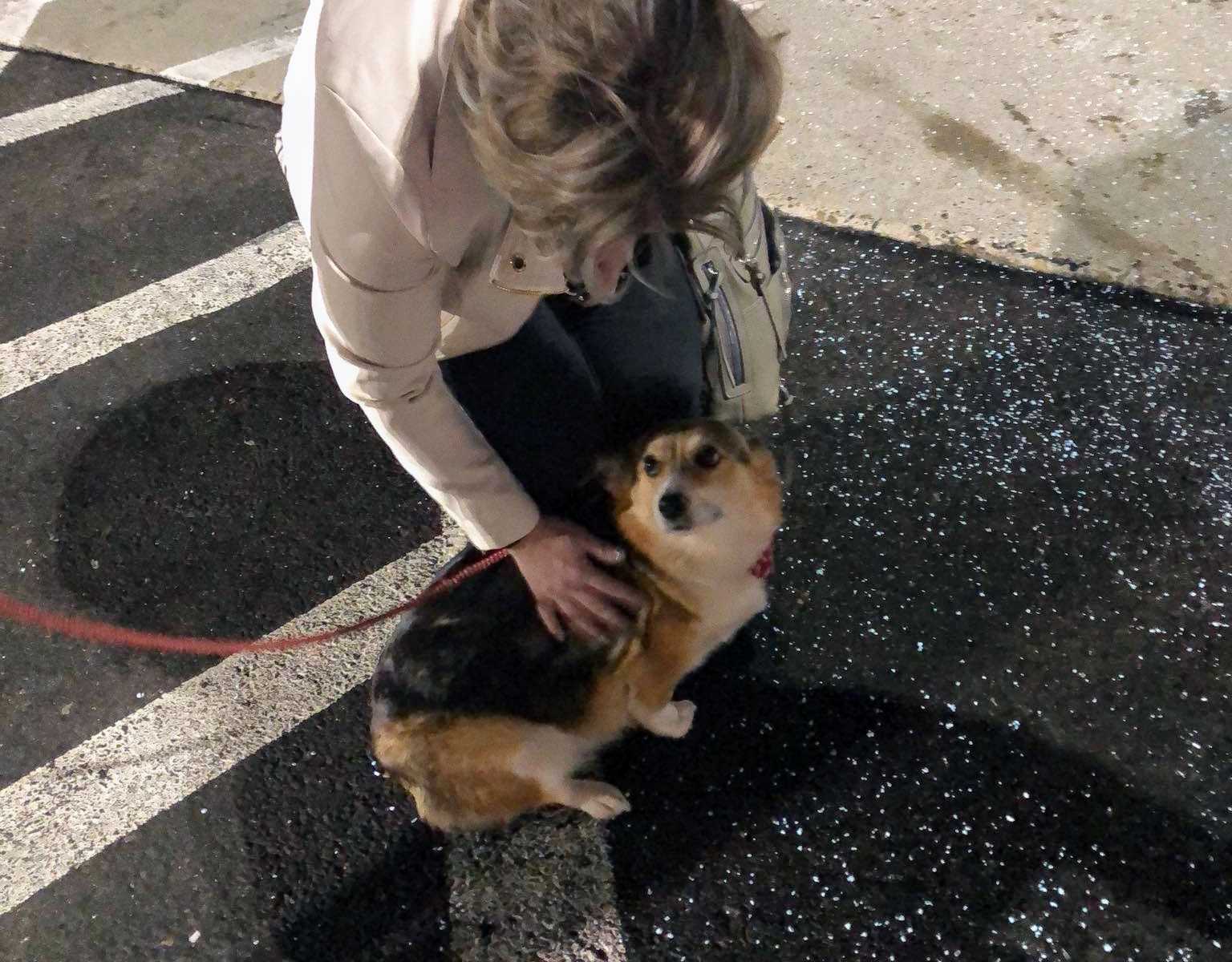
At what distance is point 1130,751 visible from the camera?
1.60 metres

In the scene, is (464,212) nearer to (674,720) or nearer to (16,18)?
(674,720)

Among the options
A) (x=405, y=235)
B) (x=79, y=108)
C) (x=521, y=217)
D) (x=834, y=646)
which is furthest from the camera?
(x=79, y=108)

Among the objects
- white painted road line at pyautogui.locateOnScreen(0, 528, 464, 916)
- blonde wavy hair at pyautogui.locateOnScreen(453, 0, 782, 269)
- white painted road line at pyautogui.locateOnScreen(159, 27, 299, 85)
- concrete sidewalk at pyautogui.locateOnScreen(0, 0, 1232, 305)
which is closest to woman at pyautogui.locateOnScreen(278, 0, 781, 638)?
blonde wavy hair at pyautogui.locateOnScreen(453, 0, 782, 269)

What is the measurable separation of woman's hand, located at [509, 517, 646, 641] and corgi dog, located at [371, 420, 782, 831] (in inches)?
1.2

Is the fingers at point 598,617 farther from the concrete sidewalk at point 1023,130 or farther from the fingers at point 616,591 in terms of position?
the concrete sidewalk at point 1023,130

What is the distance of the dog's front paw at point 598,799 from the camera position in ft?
5.19

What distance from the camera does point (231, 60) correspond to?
3695 mm

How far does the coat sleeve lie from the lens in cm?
105

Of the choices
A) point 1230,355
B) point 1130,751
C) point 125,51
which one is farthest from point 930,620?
point 125,51

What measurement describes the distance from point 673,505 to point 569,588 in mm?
243

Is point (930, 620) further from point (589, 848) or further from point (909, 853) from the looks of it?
point (589, 848)

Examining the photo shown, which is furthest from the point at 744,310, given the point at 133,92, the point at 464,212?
the point at 133,92

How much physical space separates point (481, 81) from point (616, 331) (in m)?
0.88

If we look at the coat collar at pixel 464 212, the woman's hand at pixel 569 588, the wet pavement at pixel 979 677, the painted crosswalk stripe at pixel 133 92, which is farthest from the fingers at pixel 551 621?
the painted crosswalk stripe at pixel 133 92
